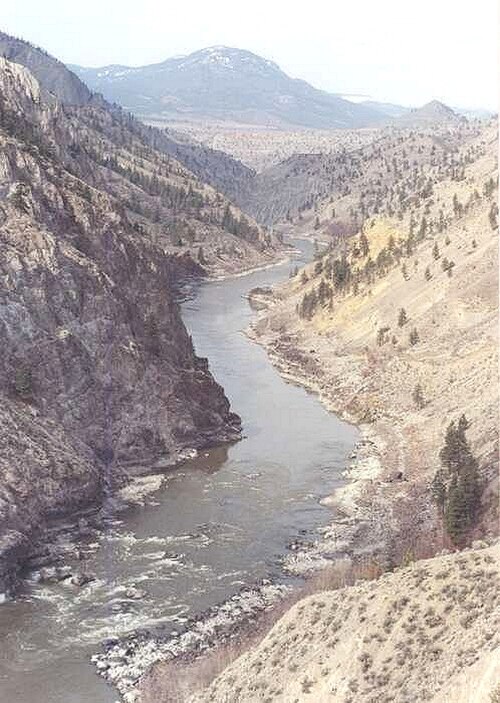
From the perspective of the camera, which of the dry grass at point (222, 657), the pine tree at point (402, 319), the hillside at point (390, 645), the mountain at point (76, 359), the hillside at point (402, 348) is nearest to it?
the hillside at point (390, 645)

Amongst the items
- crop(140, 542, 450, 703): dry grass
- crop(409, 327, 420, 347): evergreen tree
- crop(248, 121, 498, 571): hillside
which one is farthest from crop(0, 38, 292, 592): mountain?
crop(409, 327, 420, 347): evergreen tree

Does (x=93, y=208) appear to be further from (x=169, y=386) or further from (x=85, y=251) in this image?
(x=169, y=386)

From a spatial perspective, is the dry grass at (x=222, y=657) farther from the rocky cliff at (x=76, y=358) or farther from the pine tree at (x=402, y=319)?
the pine tree at (x=402, y=319)

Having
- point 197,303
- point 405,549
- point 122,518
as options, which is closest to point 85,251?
point 122,518

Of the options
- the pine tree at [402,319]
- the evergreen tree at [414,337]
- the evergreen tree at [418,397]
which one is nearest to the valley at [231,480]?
the evergreen tree at [418,397]

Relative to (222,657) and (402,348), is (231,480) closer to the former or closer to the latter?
(222,657)

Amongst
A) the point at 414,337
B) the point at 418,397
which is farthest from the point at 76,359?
the point at 414,337

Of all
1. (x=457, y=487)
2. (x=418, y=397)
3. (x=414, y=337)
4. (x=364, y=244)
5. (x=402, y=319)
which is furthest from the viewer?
(x=364, y=244)

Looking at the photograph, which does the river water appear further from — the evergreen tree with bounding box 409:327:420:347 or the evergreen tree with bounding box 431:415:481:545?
the evergreen tree with bounding box 409:327:420:347
